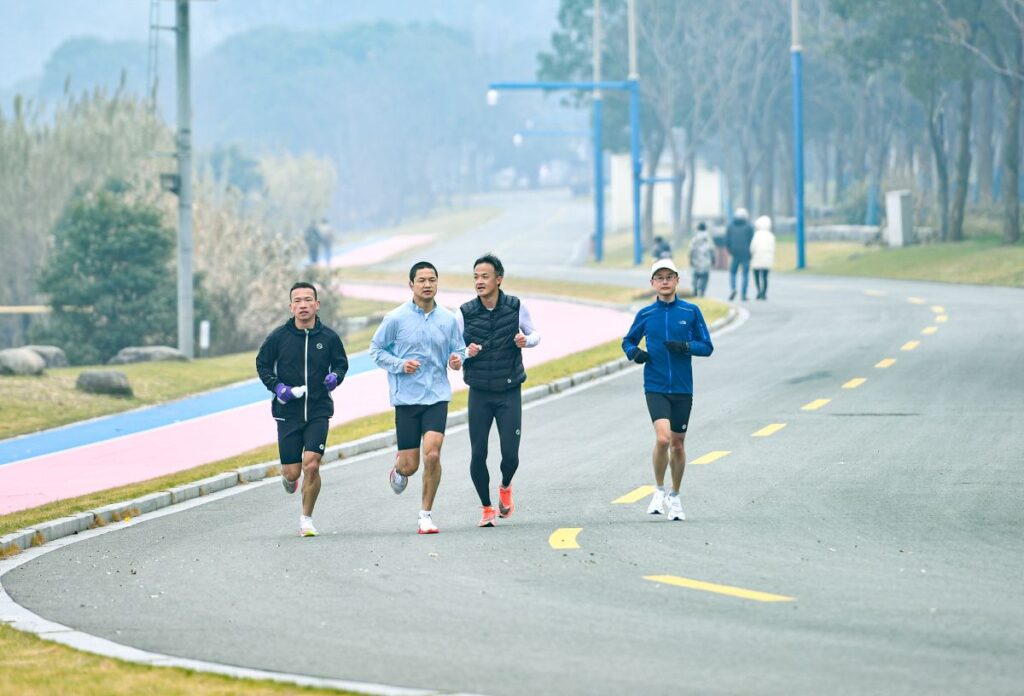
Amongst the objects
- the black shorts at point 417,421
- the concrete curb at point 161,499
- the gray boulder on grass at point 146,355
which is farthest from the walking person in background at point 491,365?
the gray boulder on grass at point 146,355

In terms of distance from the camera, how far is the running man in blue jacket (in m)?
13.1

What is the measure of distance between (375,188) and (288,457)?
13939cm

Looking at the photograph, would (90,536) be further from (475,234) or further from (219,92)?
(219,92)

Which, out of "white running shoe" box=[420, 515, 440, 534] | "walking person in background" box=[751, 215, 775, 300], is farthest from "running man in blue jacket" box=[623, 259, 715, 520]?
"walking person in background" box=[751, 215, 775, 300]

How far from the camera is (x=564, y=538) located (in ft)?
39.9

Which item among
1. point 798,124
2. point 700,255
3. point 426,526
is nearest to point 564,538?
point 426,526

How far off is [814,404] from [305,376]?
8.96m

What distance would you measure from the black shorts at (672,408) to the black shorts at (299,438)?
2327 millimetres

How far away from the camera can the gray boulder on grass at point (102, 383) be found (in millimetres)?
27234

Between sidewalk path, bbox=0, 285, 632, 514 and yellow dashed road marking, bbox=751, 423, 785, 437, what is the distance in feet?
18.7

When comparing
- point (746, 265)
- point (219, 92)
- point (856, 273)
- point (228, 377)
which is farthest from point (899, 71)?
point (219, 92)

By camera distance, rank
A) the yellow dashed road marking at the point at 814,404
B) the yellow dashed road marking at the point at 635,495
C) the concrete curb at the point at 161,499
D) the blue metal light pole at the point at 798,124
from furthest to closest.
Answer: the blue metal light pole at the point at 798,124, the yellow dashed road marking at the point at 814,404, the yellow dashed road marking at the point at 635,495, the concrete curb at the point at 161,499

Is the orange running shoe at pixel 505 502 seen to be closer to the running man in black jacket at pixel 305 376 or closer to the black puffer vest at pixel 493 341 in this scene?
the black puffer vest at pixel 493 341

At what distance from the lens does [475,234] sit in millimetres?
107125
